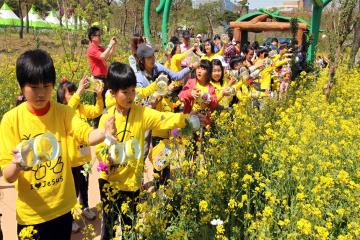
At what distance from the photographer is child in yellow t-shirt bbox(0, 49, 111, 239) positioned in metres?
1.89

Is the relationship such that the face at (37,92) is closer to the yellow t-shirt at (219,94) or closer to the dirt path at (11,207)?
the dirt path at (11,207)

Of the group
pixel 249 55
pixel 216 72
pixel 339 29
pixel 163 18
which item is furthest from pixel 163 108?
pixel 163 18

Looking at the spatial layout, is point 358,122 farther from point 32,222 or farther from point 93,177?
point 32,222

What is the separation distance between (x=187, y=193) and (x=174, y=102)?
6.28 ft

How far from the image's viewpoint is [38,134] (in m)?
2.04

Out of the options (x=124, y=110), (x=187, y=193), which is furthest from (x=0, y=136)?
(x=187, y=193)

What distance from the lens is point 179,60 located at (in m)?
6.26

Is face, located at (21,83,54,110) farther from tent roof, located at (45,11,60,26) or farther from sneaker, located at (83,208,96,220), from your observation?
tent roof, located at (45,11,60,26)

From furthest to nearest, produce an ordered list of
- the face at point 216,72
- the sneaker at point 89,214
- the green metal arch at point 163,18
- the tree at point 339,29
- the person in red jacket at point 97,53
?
the green metal arch at point 163,18 → the tree at point 339,29 → the person in red jacket at point 97,53 → the face at point 216,72 → the sneaker at point 89,214

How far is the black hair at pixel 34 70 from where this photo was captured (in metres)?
1.86

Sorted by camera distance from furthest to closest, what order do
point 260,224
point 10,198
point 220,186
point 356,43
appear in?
point 356,43
point 10,198
point 220,186
point 260,224

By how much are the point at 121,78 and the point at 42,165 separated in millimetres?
743

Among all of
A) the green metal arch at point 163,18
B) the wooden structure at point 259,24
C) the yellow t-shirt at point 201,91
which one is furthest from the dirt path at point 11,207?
the wooden structure at point 259,24

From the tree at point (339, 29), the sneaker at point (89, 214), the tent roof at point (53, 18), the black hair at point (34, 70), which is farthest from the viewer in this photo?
the tent roof at point (53, 18)
